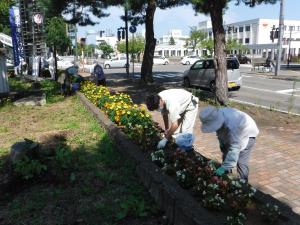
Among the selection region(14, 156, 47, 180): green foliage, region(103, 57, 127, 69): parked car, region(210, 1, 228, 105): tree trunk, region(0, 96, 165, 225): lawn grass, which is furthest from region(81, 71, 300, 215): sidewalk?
region(103, 57, 127, 69): parked car

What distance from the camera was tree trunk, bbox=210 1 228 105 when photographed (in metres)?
11.3

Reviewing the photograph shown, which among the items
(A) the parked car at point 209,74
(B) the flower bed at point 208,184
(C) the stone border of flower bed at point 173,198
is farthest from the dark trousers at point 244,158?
(A) the parked car at point 209,74

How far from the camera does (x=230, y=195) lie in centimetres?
357

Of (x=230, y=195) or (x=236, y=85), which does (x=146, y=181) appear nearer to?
(x=230, y=195)

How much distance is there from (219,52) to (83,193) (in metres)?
8.10

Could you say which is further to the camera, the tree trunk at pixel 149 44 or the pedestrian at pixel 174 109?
the tree trunk at pixel 149 44

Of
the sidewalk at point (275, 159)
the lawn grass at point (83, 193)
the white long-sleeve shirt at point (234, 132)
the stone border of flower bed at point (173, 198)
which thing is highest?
the white long-sleeve shirt at point (234, 132)

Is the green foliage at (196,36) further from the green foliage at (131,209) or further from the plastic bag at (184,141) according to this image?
the green foliage at (131,209)

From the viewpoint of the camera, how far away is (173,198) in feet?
12.4

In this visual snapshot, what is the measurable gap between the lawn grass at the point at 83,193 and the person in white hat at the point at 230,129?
1.07 m

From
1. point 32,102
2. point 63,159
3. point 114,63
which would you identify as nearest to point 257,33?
point 114,63

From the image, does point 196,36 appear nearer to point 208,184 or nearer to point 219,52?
point 219,52

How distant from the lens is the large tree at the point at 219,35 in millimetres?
A: 11171

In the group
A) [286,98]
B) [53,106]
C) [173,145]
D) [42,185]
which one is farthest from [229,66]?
[42,185]
